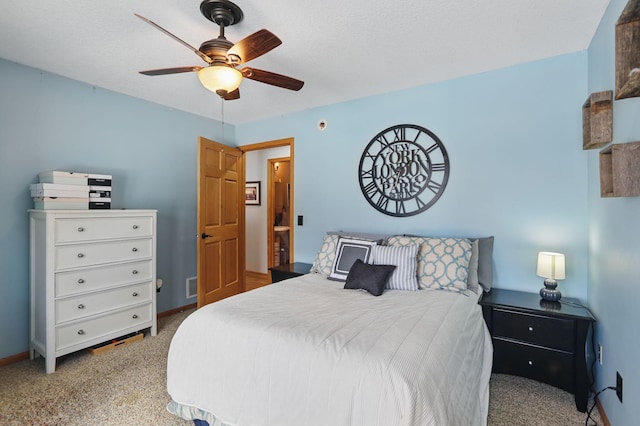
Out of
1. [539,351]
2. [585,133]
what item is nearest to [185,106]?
[585,133]

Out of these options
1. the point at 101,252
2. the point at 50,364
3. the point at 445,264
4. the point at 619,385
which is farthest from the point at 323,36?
the point at 50,364

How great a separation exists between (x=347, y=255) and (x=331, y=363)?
4.76ft

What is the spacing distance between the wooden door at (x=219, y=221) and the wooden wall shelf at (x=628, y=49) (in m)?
3.17

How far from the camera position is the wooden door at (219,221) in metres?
3.33

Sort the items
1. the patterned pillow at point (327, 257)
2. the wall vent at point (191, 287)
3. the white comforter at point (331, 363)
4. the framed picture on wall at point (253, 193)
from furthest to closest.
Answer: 1. the framed picture on wall at point (253, 193)
2. the wall vent at point (191, 287)
3. the patterned pillow at point (327, 257)
4. the white comforter at point (331, 363)

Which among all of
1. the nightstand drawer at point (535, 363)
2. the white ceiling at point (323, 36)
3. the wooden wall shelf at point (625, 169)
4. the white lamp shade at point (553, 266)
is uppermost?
the white ceiling at point (323, 36)

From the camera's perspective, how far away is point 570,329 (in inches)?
78.8

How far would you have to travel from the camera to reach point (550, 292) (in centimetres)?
225

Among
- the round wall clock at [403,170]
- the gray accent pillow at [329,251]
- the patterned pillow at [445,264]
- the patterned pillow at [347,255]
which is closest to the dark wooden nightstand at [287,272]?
the gray accent pillow at [329,251]

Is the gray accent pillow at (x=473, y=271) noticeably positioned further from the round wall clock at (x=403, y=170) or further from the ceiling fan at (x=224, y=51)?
the ceiling fan at (x=224, y=51)

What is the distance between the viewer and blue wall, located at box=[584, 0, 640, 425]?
1439mm

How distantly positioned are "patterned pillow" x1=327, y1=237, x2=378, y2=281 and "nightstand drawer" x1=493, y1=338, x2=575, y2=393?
1131mm

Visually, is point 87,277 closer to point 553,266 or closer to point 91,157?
point 91,157

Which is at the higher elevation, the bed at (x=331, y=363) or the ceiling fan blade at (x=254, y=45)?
the ceiling fan blade at (x=254, y=45)
